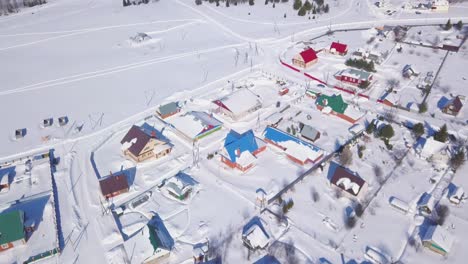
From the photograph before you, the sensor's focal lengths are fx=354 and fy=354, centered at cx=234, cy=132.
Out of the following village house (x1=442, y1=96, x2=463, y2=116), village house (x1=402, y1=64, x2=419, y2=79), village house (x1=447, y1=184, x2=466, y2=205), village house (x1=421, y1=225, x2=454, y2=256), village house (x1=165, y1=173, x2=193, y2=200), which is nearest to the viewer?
village house (x1=421, y1=225, x2=454, y2=256)

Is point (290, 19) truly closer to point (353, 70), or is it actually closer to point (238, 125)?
point (353, 70)

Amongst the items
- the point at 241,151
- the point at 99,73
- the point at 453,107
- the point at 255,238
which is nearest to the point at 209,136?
the point at 241,151

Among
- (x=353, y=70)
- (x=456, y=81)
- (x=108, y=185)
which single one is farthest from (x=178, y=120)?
(x=456, y=81)

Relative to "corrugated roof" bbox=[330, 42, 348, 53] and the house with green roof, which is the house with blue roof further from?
"corrugated roof" bbox=[330, 42, 348, 53]

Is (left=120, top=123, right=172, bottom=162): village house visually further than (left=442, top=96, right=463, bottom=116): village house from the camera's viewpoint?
No

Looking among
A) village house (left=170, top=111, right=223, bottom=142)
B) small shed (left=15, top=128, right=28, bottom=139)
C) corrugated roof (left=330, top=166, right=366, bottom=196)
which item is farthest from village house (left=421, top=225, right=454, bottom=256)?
small shed (left=15, top=128, right=28, bottom=139)

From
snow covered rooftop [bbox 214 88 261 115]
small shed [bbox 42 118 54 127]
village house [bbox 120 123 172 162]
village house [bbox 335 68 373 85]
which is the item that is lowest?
small shed [bbox 42 118 54 127]

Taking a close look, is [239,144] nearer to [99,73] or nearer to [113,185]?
[113,185]
